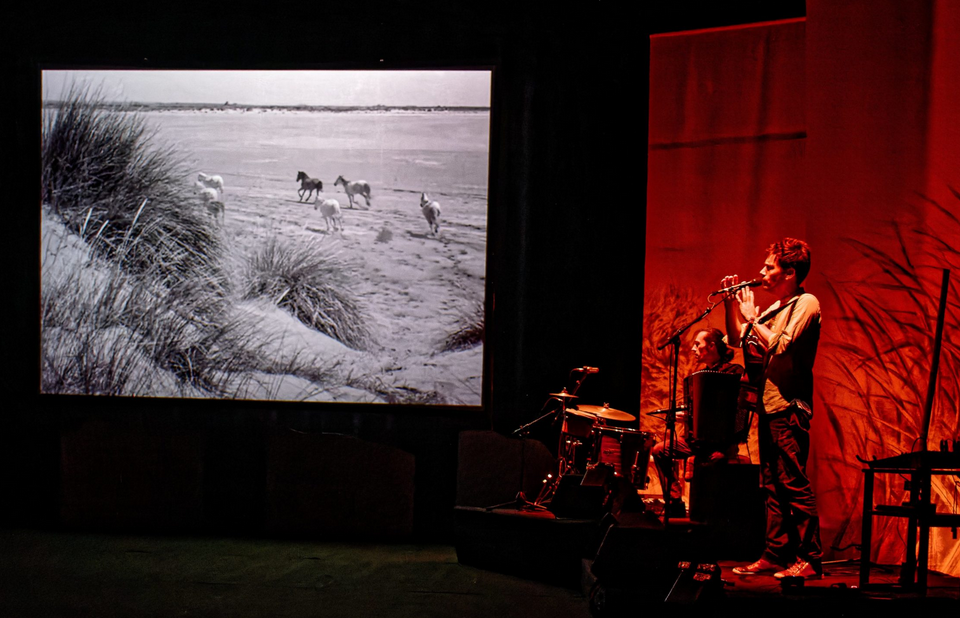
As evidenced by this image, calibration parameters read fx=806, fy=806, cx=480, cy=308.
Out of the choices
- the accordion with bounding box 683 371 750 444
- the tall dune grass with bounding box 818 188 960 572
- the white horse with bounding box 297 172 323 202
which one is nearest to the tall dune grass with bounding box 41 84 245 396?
the white horse with bounding box 297 172 323 202

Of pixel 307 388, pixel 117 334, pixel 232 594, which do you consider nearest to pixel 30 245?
pixel 117 334

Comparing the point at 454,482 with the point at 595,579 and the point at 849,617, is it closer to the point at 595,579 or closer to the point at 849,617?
the point at 595,579

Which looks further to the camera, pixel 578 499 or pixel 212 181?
pixel 212 181

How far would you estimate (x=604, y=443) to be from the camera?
478cm

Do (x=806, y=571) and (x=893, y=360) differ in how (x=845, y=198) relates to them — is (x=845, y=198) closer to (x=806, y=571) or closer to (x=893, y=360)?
(x=893, y=360)

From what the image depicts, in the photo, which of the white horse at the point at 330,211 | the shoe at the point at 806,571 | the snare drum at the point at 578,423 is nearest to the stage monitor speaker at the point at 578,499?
the snare drum at the point at 578,423

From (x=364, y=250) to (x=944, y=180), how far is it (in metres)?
3.62

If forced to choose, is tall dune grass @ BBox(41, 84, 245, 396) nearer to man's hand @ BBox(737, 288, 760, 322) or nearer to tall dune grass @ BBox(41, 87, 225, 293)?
tall dune grass @ BBox(41, 87, 225, 293)

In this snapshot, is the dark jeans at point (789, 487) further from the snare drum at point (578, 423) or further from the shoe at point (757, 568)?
the snare drum at point (578, 423)

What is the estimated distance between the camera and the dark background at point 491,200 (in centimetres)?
551

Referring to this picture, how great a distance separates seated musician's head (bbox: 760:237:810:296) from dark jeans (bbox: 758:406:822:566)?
630mm

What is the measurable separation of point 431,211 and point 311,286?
1.00 metres

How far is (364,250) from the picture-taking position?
5672mm

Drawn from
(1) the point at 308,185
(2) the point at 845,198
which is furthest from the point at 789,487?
(1) the point at 308,185
